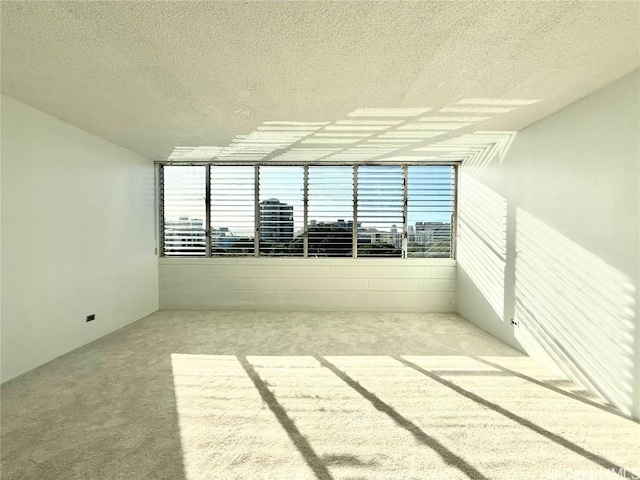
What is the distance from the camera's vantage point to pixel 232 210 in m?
4.55

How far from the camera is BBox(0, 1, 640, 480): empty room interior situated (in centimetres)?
148

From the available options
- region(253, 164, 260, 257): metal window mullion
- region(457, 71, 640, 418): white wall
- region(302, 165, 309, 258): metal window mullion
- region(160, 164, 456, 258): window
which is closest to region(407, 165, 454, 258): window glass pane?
region(160, 164, 456, 258): window

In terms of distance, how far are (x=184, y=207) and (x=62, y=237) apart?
72.6 inches

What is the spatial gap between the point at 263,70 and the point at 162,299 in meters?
4.02

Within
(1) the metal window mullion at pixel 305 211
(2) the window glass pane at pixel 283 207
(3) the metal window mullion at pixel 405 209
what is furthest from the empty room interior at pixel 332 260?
(2) the window glass pane at pixel 283 207

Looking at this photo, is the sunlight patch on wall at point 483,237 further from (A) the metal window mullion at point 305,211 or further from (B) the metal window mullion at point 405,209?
(A) the metal window mullion at point 305,211

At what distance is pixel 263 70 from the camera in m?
1.84

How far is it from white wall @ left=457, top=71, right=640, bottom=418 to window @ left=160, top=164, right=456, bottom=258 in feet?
3.88

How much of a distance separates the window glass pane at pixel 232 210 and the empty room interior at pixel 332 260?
1.44 feet

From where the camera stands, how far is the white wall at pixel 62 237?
2.36 m

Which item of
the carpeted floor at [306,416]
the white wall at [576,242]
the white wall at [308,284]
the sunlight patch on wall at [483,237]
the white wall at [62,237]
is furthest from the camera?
the white wall at [308,284]

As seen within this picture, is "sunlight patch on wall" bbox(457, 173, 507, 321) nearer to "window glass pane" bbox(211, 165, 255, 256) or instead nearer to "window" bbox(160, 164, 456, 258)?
"window" bbox(160, 164, 456, 258)

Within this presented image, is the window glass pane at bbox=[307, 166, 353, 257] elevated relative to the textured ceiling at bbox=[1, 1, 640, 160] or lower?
lower

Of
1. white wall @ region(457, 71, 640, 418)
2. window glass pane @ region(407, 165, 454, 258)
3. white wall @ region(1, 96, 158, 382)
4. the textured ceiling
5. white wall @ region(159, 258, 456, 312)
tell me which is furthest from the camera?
window glass pane @ region(407, 165, 454, 258)
